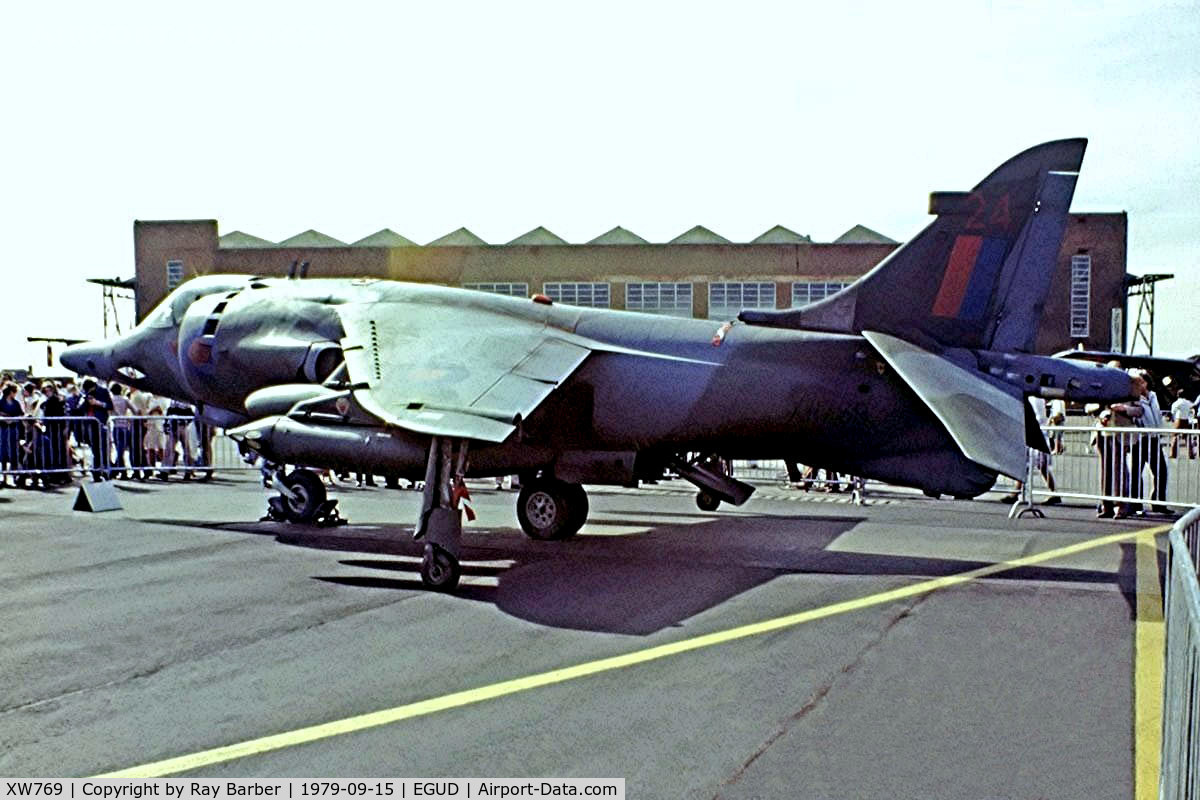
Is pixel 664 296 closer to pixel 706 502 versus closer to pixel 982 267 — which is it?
pixel 706 502

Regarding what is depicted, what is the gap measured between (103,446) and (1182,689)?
20536 millimetres

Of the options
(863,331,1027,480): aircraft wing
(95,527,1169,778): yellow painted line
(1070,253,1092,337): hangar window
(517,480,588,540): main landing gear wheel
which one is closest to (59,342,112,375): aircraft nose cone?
(517,480,588,540): main landing gear wheel

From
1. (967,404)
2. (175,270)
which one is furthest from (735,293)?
(967,404)

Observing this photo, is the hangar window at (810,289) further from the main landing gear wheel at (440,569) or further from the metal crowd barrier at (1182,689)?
the metal crowd barrier at (1182,689)

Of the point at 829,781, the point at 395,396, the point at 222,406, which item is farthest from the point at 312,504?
the point at 829,781

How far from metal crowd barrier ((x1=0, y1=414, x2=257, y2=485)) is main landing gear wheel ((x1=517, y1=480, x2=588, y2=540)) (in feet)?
31.5

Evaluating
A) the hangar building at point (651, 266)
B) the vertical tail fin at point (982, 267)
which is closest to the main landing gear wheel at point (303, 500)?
the vertical tail fin at point (982, 267)

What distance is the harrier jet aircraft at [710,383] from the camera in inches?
397

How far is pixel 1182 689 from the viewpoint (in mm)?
3676

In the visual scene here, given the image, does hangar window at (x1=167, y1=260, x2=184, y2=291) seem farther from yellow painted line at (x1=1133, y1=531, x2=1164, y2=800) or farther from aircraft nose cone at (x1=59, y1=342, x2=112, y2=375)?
yellow painted line at (x1=1133, y1=531, x2=1164, y2=800)

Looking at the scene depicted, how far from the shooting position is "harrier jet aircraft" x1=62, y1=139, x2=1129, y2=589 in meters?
10.1

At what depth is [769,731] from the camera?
581cm

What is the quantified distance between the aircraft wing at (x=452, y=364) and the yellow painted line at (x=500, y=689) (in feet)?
8.73

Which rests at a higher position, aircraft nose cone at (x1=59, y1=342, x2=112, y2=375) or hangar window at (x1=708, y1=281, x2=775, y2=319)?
hangar window at (x1=708, y1=281, x2=775, y2=319)
